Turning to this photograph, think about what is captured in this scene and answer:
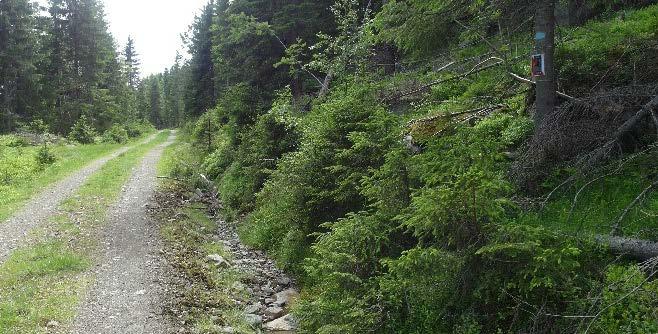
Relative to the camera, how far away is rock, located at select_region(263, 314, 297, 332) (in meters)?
7.53

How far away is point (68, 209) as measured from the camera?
45.8 ft

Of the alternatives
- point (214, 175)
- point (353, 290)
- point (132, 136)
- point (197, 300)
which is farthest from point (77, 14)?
point (353, 290)

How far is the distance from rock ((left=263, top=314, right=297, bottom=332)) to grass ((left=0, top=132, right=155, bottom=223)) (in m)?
9.37

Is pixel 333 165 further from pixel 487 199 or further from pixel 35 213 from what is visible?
pixel 35 213

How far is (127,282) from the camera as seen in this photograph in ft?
29.2

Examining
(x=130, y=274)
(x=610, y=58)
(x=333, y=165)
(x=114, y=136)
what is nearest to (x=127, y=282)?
(x=130, y=274)

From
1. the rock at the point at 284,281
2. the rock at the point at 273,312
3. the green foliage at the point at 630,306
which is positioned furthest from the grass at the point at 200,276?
the green foliage at the point at 630,306

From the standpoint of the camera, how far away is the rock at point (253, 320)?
25.2 feet

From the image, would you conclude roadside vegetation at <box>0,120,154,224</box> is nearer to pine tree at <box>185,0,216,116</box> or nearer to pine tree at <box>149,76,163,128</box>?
pine tree at <box>185,0,216,116</box>

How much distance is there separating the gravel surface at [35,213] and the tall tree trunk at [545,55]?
10.8 metres

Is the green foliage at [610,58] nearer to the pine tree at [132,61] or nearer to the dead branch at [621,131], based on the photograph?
the dead branch at [621,131]

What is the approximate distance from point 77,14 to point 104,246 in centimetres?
3619

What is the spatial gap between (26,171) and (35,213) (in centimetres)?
777

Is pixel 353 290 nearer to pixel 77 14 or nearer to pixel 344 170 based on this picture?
pixel 344 170
